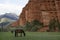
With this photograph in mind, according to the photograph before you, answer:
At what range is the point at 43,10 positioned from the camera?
65875mm

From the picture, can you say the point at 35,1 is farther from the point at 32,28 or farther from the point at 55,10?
the point at 32,28

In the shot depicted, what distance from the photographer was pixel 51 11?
65.4 meters

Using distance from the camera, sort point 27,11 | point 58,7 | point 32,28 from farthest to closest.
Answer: point 27,11, point 58,7, point 32,28

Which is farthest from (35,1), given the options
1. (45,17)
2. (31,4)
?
(45,17)

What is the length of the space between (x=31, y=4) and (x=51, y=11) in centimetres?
606

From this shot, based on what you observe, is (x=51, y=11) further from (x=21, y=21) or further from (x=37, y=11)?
(x=21, y=21)

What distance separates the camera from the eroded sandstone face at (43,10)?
63.4 meters

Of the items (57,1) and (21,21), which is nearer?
(57,1)

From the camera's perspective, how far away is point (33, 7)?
221ft

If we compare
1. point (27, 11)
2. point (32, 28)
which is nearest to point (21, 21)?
point (27, 11)

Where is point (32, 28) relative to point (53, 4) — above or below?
below

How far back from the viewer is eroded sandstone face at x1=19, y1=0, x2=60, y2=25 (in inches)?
2498

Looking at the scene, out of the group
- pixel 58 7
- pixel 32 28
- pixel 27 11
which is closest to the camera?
pixel 32 28

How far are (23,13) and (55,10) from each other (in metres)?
12.0
